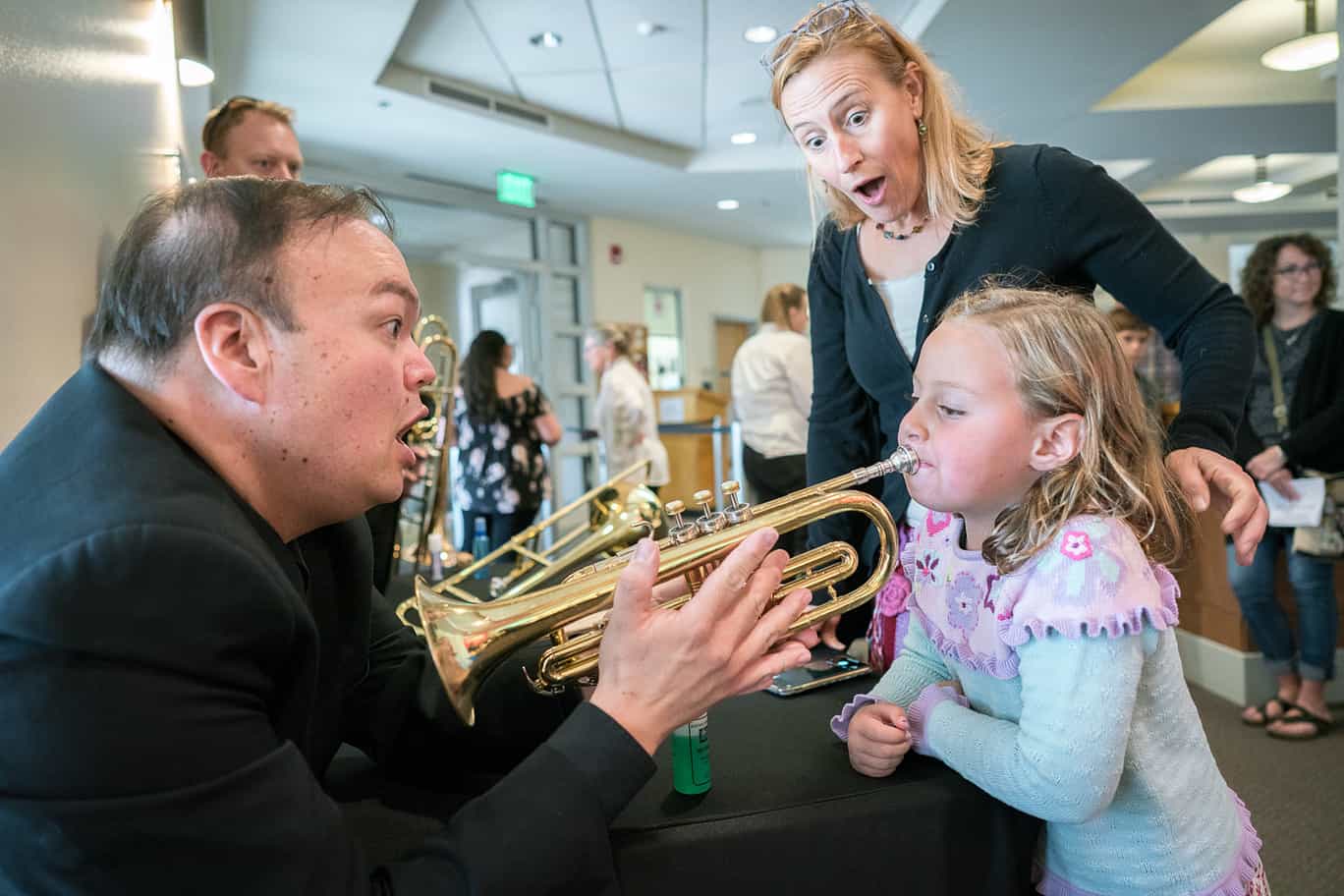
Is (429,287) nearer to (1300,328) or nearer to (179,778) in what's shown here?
(1300,328)

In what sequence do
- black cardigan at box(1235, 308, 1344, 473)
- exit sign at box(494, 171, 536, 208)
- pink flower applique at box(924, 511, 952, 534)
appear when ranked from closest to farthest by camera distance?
pink flower applique at box(924, 511, 952, 534) → black cardigan at box(1235, 308, 1344, 473) → exit sign at box(494, 171, 536, 208)

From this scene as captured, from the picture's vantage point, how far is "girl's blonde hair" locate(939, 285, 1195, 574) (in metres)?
1.14

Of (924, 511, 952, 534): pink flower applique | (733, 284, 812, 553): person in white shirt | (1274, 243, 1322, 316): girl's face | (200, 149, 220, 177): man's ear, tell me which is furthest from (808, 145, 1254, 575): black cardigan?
(733, 284, 812, 553): person in white shirt

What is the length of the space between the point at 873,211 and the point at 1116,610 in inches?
34.9

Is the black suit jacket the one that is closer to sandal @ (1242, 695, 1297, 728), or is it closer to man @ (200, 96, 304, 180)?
man @ (200, 96, 304, 180)

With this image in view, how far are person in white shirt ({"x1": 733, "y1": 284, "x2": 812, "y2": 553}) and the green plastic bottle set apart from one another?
12.7 ft

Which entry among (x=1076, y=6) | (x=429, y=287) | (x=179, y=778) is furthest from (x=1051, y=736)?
(x=429, y=287)

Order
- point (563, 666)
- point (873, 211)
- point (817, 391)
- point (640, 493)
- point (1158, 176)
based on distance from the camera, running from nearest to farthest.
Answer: point (563, 666), point (873, 211), point (817, 391), point (640, 493), point (1158, 176)

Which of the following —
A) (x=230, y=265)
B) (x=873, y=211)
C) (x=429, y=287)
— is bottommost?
(x=230, y=265)

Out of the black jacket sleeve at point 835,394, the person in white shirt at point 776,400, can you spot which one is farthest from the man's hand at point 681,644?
the person in white shirt at point 776,400

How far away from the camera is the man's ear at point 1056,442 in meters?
1.17

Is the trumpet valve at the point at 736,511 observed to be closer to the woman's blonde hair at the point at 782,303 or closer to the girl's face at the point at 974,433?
the girl's face at the point at 974,433

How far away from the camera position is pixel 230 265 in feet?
3.00

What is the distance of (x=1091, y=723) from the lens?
3.25ft
